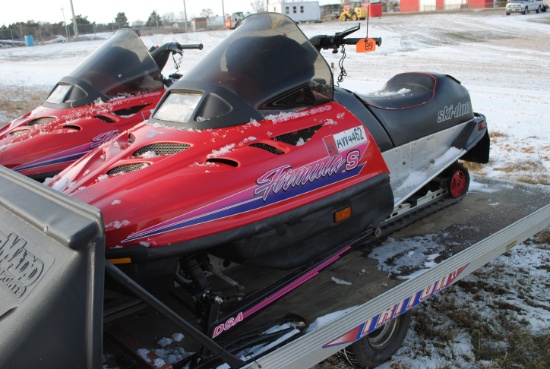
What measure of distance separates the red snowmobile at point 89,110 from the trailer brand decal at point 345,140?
98.2 inches

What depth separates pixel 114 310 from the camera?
2660 mm

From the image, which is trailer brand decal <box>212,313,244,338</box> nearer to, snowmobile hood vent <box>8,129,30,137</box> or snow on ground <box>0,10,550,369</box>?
snow on ground <box>0,10,550,369</box>

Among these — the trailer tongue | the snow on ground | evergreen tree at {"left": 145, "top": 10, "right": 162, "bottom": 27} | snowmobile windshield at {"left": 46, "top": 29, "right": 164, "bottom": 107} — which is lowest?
the snow on ground

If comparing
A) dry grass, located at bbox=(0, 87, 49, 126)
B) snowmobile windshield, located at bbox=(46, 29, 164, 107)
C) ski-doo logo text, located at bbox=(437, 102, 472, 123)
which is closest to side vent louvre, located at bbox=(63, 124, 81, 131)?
snowmobile windshield, located at bbox=(46, 29, 164, 107)

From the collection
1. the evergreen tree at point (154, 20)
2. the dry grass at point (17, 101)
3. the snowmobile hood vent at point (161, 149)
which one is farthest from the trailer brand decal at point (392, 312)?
the evergreen tree at point (154, 20)

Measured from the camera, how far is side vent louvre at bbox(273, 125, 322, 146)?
2746 millimetres

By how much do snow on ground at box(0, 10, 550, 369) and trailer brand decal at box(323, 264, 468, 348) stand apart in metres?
0.22

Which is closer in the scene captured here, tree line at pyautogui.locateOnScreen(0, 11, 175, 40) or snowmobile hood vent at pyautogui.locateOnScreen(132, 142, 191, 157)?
snowmobile hood vent at pyautogui.locateOnScreen(132, 142, 191, 157)

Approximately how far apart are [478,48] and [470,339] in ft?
59.8

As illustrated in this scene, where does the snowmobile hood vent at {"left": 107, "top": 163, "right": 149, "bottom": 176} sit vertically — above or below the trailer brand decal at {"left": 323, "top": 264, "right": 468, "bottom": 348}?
above

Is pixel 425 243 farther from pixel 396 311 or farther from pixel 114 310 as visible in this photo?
pixel 114 310

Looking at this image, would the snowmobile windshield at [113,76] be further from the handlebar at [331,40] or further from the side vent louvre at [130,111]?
the handlebar at [331,40]

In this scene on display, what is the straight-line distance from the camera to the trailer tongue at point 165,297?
5.47 ft

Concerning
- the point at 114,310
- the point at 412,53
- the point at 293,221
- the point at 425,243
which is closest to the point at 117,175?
the point at 114,310
